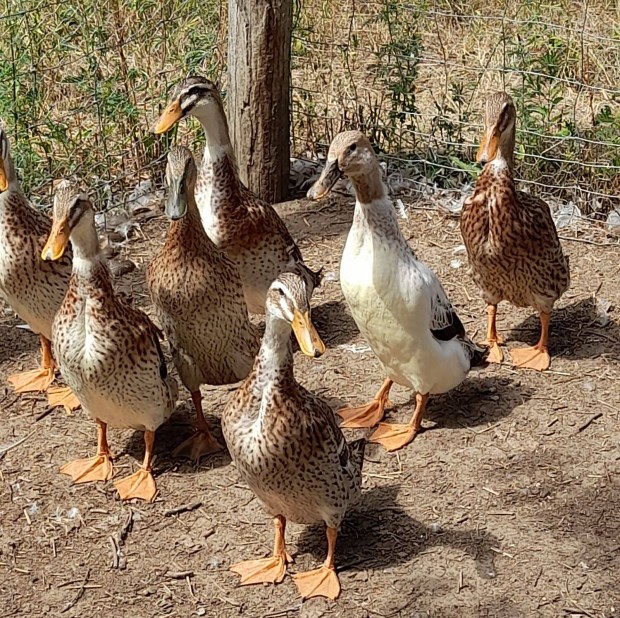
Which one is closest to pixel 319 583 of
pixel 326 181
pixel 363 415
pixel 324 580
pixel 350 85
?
pixel 324 580

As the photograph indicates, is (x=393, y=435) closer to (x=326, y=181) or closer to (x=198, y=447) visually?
Result: (x=198, y=447)

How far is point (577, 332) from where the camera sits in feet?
17.8

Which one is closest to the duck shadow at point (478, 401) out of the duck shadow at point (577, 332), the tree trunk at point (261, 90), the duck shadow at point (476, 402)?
the duck shadow at point (476, 402)

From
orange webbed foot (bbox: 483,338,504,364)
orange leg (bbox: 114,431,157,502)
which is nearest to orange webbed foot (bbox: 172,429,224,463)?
orange leg (bbox: 114,431,157,502)

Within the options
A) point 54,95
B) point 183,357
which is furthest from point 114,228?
point 183,357

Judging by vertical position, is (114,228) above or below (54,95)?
below

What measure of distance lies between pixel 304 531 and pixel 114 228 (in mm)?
2985

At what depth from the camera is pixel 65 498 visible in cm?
434

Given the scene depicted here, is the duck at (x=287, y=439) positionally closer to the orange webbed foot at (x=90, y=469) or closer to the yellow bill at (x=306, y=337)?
the yellow bill at (x=306, y=337)

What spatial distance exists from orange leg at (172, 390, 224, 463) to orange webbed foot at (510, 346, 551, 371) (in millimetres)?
1543

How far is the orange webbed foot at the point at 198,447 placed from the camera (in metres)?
4.52

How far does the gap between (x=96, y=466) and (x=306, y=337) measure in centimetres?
160

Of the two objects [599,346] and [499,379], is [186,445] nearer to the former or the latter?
[499,379]

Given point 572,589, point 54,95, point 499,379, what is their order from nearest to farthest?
point 572,589 → point 499,379 → point 54,95
